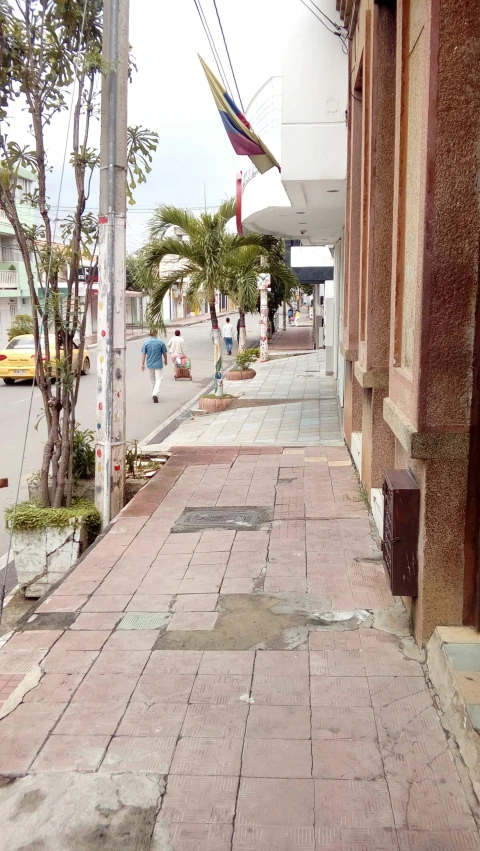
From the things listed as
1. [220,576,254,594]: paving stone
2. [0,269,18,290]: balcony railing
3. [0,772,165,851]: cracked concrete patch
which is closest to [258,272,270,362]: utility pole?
[220,576,254,594]: paving stone

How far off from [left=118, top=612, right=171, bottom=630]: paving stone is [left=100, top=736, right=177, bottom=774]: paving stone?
4.08 feet

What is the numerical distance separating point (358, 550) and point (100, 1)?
17.0 feet

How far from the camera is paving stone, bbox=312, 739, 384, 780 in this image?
337 cm

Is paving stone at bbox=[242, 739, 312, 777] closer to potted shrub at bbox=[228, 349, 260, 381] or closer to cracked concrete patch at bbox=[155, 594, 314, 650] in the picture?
cracked concrete patch at bbox=[155, 594, 314, 650]

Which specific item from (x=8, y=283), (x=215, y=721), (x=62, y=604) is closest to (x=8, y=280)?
(x=8, y=283)

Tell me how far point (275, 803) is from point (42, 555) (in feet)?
12.8

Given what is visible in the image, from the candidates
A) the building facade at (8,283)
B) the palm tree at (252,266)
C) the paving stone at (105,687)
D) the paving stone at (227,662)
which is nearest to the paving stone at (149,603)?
the paving stone at (227,662)

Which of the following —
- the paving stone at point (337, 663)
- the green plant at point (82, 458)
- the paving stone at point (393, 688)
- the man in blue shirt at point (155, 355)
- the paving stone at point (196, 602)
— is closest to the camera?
the paving stone at point (393, 688)

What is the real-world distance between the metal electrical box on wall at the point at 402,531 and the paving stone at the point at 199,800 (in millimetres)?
1523

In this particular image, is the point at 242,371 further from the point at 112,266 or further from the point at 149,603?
the point at 149,603

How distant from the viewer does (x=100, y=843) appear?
305 cm

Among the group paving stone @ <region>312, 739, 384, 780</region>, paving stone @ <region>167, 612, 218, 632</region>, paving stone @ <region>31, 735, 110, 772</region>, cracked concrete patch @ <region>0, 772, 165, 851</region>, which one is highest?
paving stone @ <region>167, 612, 218, 632</region>

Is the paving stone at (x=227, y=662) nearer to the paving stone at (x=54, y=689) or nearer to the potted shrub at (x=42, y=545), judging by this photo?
the paving stone at (x=54, y=689)

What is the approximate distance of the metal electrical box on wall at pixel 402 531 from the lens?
4285 millimetres
